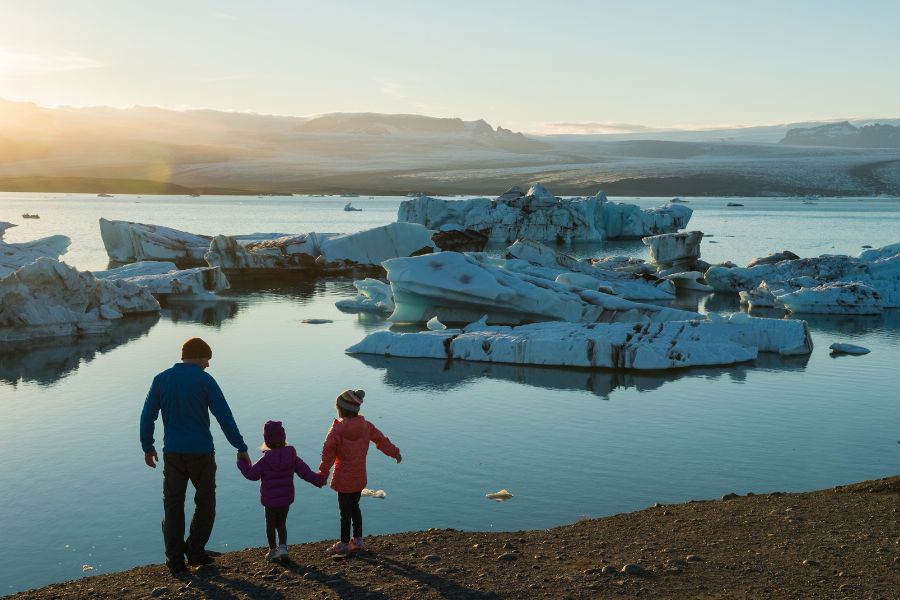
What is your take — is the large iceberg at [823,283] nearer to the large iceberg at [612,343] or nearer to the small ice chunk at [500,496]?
the large iceberg at [612,343]

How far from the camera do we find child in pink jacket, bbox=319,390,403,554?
6035 mm

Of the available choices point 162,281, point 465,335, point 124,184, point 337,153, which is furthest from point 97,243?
point 337,153

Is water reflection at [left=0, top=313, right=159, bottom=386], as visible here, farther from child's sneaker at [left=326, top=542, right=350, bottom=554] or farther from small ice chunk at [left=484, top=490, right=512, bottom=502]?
child's sneaker at [left=326, top=542, right=350, bottom=554]

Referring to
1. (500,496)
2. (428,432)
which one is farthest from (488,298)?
(500,496)

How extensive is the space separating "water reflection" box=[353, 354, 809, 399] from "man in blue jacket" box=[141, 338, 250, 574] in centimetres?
745

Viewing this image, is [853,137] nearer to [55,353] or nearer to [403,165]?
[403,165]

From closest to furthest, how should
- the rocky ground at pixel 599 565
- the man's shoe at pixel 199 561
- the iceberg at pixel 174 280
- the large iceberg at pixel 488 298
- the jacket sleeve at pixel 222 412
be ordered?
the rocky ground at pixel 599 565 < the jacket sleeve at pixel 222 412 < the man's shoe at pixel 199 561 < the large iceberg at pixel 488 298 < the iceberg at pixel 174 280

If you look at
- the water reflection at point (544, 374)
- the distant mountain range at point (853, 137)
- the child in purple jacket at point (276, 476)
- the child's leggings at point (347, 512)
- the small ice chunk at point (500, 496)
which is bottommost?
the water reflection at point (544, 374)

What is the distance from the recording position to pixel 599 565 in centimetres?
559

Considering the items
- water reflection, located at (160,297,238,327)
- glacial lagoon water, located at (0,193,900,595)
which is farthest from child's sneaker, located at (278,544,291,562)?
water reflection, located at (160,297,238,327)

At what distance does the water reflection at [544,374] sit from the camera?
13414 mm

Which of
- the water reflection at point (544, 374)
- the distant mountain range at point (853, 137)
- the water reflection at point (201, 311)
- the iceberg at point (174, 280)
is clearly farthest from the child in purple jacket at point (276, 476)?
the distant mountain range at point (853, 137)

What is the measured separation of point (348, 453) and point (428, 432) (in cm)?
472

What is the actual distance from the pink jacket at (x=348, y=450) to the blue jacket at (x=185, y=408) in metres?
0.62
